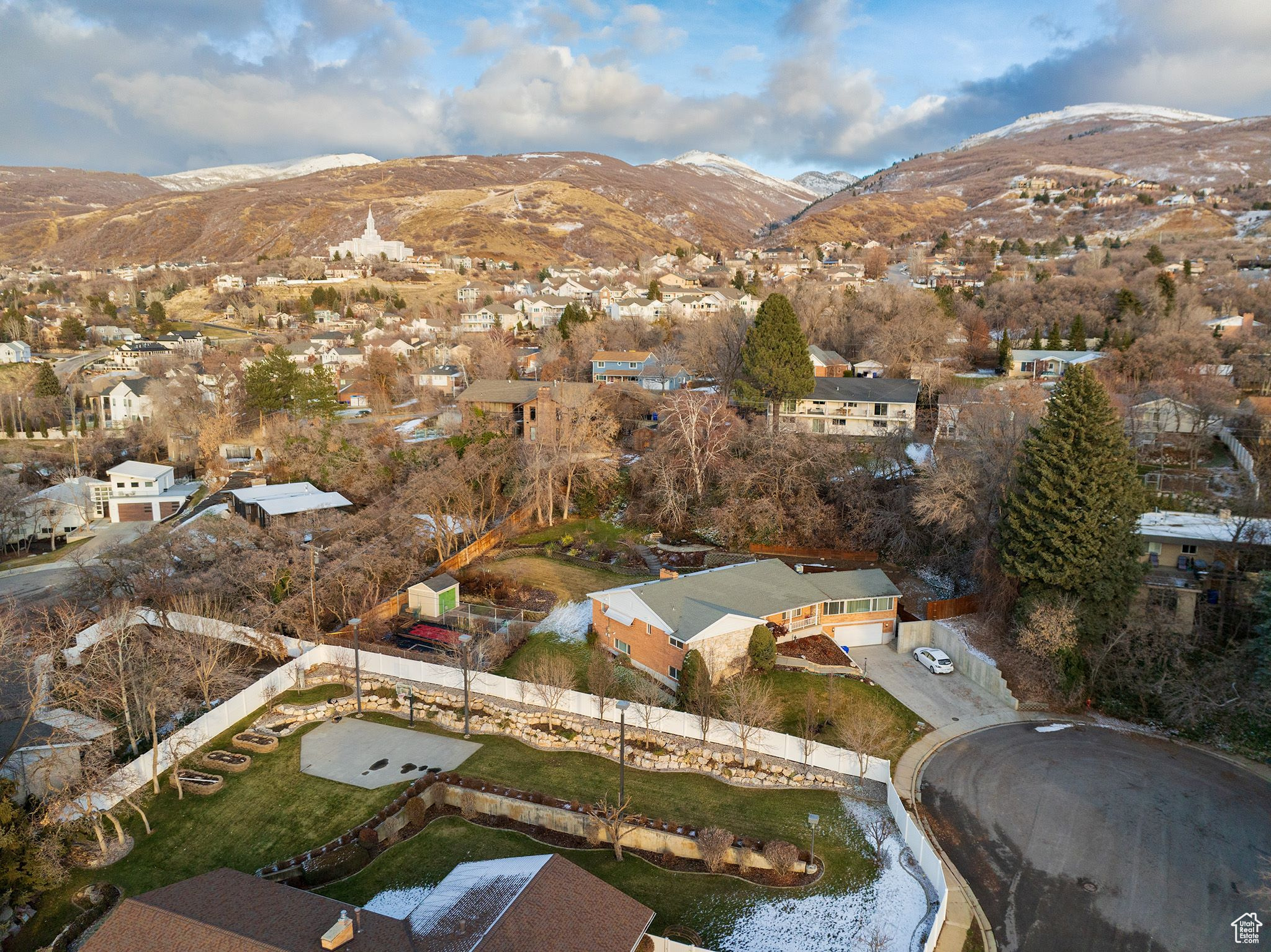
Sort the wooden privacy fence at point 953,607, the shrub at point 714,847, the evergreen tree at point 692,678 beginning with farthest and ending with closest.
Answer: the wooden privacy fence at point 953,607 → the evergreen tree at point 692,678 → the shrub at point 714,847

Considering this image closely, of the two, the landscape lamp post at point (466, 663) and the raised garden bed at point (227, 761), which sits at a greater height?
the landscape lamp post at point (466, 663)

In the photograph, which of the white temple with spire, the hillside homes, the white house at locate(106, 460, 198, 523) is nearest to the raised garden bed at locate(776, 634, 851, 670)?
the hillside homes

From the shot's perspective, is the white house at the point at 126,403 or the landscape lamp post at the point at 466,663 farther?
the white house at the point at 126,403

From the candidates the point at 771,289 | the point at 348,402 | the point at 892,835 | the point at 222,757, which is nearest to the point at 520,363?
the point at 348,402

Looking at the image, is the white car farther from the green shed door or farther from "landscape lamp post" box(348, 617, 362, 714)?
"landscape lamp post" box(348, 617, 362, 714)

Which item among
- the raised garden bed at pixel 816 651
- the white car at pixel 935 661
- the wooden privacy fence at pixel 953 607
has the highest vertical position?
the wooden privacy fence at pixel 953 607

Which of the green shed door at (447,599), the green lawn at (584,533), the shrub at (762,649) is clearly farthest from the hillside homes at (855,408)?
Answer: the green shed door at (447,599)

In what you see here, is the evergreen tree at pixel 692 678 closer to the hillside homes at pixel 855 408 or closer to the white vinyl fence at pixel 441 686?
the white vinyl fence at pixel 441 686
